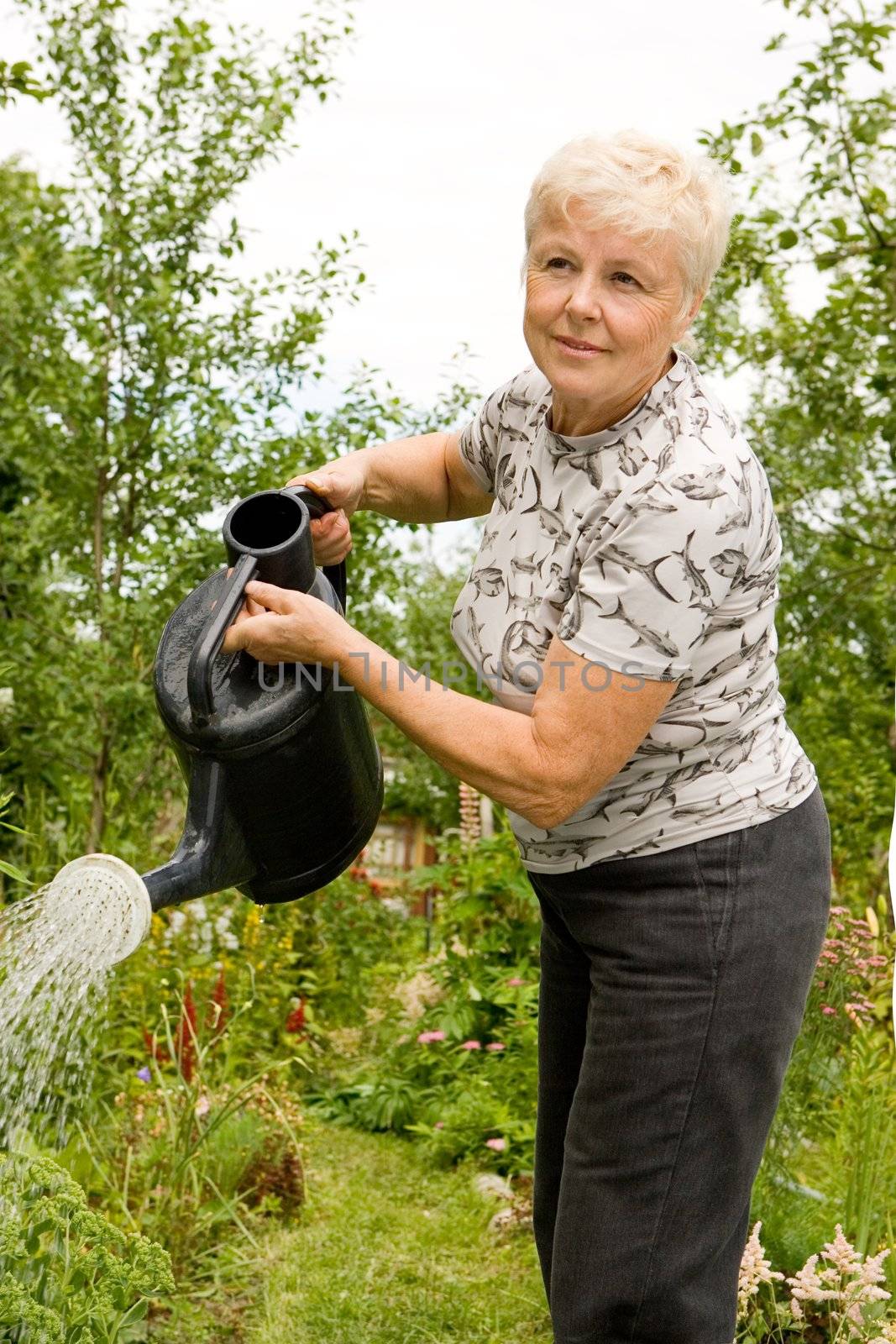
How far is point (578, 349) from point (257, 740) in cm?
58

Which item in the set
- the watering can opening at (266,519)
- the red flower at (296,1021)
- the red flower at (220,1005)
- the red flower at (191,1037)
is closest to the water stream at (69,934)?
the watering can opening at (266,519)

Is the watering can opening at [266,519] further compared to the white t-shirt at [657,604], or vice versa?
the watering can opening at [266,519]

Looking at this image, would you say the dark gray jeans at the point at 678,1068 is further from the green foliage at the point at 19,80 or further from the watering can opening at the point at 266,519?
the green foliage at the point at 19,80

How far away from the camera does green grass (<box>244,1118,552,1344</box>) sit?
2.48 metres

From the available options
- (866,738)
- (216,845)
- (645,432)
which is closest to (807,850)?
(645,432)

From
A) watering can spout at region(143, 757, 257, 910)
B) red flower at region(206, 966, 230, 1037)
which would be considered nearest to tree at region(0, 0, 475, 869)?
red flower at region(206, 966, 230, 1037)

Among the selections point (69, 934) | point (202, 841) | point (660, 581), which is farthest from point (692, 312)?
point (69, 934)

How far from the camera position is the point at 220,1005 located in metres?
3.15

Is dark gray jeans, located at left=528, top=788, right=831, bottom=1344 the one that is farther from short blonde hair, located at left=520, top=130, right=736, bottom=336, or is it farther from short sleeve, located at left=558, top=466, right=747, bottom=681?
short blonde hair, located at left=520, top=130, right=736, bottom=336

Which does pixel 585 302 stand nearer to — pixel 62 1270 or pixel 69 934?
pixel 69 934

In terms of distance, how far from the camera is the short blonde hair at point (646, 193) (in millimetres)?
1494

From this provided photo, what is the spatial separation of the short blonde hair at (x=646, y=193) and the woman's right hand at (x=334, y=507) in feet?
1.51

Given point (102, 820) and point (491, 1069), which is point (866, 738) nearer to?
point (491, 1069)

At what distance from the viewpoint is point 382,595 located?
4328 mm
